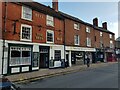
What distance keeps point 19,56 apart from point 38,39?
11.8 feet

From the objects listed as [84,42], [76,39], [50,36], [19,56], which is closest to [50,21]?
[50,36]

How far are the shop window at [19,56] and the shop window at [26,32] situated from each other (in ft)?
3.62

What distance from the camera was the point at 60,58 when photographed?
86.6ft

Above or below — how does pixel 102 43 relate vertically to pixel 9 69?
above

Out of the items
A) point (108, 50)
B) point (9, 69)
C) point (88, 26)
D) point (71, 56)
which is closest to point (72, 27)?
point (71, 56)

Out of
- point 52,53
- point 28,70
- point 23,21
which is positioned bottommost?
point 28,70

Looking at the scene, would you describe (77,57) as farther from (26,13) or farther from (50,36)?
(26,13)

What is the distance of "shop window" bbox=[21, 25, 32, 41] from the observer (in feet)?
66.5

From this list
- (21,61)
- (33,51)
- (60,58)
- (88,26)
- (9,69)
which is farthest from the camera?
(88,26)

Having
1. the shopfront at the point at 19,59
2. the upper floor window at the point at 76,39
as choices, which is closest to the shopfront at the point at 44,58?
the shopfront at the point at 19,59

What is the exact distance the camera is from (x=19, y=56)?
1969cm

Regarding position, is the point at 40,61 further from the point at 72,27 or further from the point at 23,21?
the point at 72,27

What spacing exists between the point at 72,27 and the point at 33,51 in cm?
1068

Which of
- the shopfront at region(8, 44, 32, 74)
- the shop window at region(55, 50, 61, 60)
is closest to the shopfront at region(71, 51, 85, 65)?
the shop window at region(55, 50, 61, 60)
